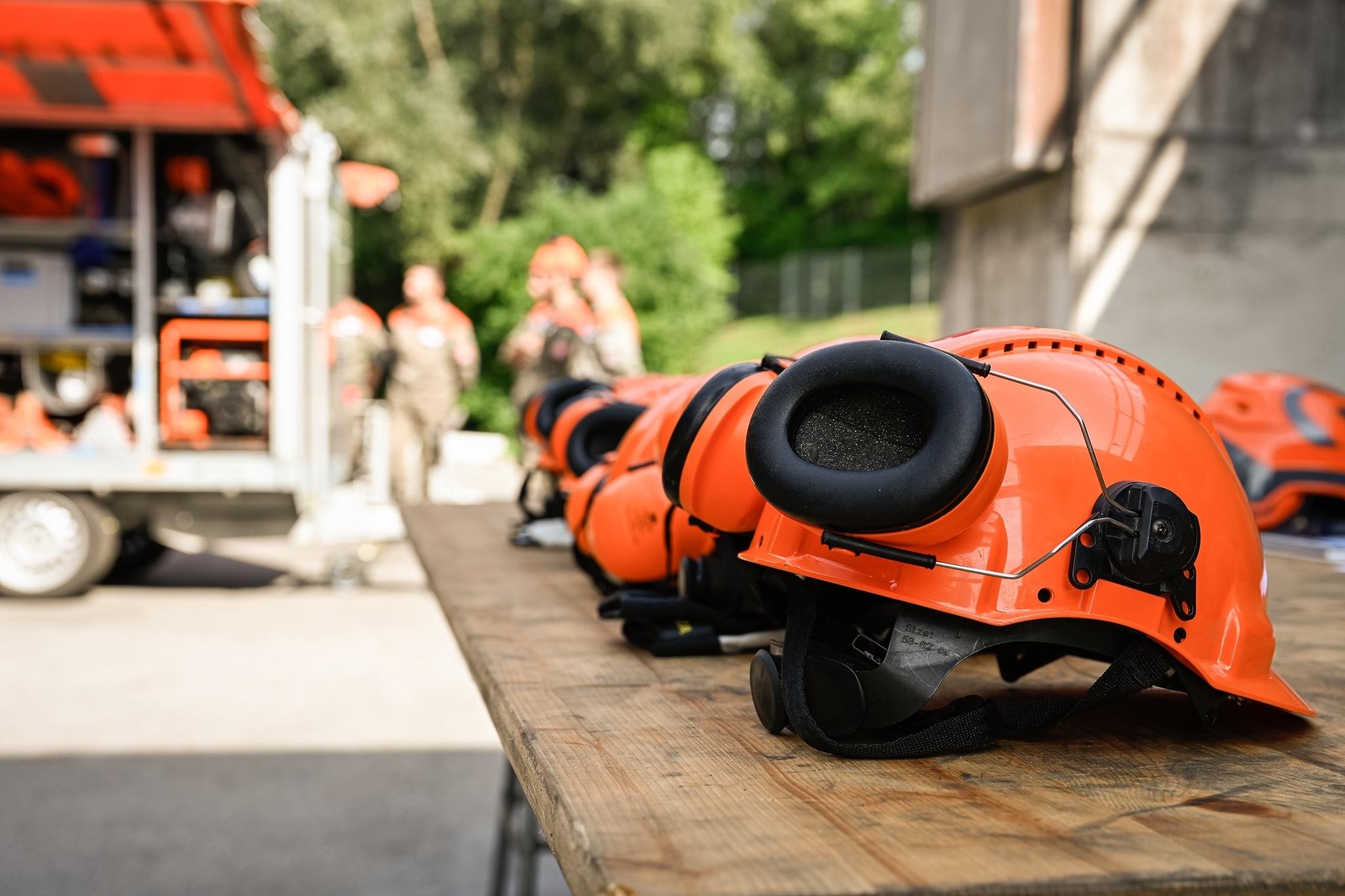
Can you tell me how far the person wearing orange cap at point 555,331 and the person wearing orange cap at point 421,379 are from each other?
26.4 inches

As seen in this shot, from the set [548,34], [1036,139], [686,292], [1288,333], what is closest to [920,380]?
[1036,139]

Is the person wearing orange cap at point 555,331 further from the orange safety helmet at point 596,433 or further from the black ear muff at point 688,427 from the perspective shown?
the black ear muff at point 688,427

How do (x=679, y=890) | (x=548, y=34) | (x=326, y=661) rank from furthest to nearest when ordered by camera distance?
1. (x=548, y=34)
2. (x=326, y=661)
3. (x=679, y=890)

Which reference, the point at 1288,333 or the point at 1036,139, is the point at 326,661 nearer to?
the point at 1036,139

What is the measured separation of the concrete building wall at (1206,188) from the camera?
20.2 ft

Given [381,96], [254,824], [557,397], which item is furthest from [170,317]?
[381,96]

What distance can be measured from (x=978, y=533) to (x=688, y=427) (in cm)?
52

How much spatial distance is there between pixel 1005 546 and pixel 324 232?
8.00 metres

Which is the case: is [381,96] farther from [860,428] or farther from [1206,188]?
[860,428]

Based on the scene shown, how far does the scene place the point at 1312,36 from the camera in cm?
622

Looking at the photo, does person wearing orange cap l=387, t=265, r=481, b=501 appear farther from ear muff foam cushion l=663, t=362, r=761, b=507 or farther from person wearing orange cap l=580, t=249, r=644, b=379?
ear muff foam cushion l=663, t=362, r=761, b=507

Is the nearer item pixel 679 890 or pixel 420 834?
pixel 679 890

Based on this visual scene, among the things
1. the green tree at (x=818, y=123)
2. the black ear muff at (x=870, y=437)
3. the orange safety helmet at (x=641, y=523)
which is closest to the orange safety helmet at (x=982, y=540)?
the black ear muff at (x=870, y=437)

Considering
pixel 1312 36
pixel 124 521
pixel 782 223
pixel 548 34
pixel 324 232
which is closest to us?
pixel 1312 36
